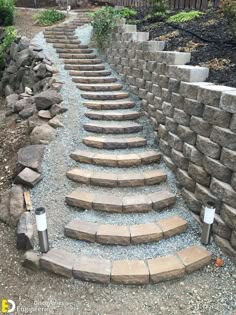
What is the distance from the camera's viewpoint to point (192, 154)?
364 cm

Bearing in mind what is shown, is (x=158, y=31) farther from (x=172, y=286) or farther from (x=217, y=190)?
(x=172, y=286)

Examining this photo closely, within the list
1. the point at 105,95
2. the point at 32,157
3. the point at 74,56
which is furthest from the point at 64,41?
the point at 32,157

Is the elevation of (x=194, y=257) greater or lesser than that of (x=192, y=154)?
lesser

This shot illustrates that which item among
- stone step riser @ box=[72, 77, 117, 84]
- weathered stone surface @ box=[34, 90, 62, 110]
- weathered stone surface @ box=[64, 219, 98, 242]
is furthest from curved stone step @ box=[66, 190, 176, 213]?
stone step riser @ box=[72, 77, 117, 84]

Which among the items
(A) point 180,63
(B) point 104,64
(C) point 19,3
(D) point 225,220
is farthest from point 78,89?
(C) point 19,3

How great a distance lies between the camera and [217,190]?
10.6 ft

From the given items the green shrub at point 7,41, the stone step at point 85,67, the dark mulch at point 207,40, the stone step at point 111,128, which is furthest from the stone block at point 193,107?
the green shrub at point 7,41

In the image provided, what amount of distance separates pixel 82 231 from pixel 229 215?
1.55m

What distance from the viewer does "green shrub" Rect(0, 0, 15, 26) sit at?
10.2 metres

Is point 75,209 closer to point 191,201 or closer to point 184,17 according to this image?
point 191,201

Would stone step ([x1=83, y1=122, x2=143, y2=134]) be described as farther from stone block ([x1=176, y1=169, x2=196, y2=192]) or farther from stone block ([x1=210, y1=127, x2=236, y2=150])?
stone block ([x1=210, y1=127, x2=236, y2=150])

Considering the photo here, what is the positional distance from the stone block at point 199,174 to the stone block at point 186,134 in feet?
0.95

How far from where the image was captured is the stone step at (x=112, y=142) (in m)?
4.62

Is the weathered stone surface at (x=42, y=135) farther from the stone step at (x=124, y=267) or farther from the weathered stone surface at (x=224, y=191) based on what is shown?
the weathered stone surface at (x=224, y=191)
